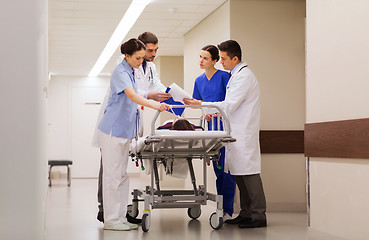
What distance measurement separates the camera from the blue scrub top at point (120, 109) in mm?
4559

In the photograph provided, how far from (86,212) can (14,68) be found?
13.6 ft

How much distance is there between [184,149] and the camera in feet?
15.5

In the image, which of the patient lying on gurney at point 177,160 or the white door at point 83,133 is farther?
the white door at point 83,133

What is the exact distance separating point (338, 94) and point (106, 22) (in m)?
4.73

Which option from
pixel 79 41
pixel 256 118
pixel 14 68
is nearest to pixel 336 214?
pixel 256 118

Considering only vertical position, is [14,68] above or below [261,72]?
below

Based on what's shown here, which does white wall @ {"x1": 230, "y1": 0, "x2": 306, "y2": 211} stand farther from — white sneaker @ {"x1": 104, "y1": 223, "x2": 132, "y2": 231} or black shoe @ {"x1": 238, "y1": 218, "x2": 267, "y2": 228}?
white sneaker @ {"x1": 104, "y1": 223, "x2": 132, "y2": 231}

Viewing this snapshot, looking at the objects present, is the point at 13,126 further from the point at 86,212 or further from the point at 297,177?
the point at 297,177

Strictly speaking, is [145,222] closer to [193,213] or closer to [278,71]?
[193,213]

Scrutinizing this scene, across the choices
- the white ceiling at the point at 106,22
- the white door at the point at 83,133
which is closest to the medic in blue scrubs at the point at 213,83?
the white ceiling at the point at 106,22

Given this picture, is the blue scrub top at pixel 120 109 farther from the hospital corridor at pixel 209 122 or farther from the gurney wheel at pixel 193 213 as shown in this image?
the gurney wheel at pixel 193 213

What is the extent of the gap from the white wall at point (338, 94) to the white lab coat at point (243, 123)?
54 cm

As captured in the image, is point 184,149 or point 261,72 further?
point 261,72

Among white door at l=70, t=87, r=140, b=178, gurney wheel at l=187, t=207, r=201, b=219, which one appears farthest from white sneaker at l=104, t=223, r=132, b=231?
white door at l=70, t=87, r=140, b=178
